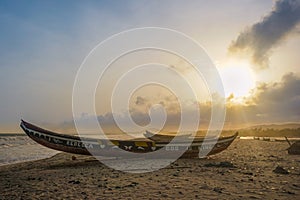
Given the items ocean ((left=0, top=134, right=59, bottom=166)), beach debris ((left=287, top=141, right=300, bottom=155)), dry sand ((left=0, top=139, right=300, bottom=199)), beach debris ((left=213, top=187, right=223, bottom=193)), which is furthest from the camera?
ocean ((left=0, top=134, right=59, bottom=166))

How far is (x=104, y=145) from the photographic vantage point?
72.5ft

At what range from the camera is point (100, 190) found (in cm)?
1079

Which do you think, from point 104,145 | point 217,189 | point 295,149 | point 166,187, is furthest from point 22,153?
point 217,189

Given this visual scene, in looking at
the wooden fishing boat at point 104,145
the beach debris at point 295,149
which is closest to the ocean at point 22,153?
the wooden fishing boat at point 104,145

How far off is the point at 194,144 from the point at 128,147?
5498 millimetres

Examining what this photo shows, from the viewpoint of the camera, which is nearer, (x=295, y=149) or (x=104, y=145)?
(x=104, y=145)

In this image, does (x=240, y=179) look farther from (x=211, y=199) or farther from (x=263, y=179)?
(x=211, y=199)

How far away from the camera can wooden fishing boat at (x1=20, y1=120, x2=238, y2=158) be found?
21.8 meters

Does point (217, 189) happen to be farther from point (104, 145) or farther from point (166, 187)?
point (104, 145)

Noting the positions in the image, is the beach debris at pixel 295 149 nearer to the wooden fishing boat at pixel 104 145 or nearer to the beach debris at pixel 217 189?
the wooden fishing boat at pixel 104 145

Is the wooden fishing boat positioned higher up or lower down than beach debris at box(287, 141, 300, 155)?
higher up

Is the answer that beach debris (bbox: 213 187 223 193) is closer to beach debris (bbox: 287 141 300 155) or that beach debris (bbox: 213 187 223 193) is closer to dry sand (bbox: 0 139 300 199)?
dry sand (bbox: 0 139 300 199)

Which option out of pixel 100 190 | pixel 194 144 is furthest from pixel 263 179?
pixel 194 144

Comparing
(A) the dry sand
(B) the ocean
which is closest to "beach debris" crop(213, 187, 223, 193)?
(A) the dry sand
